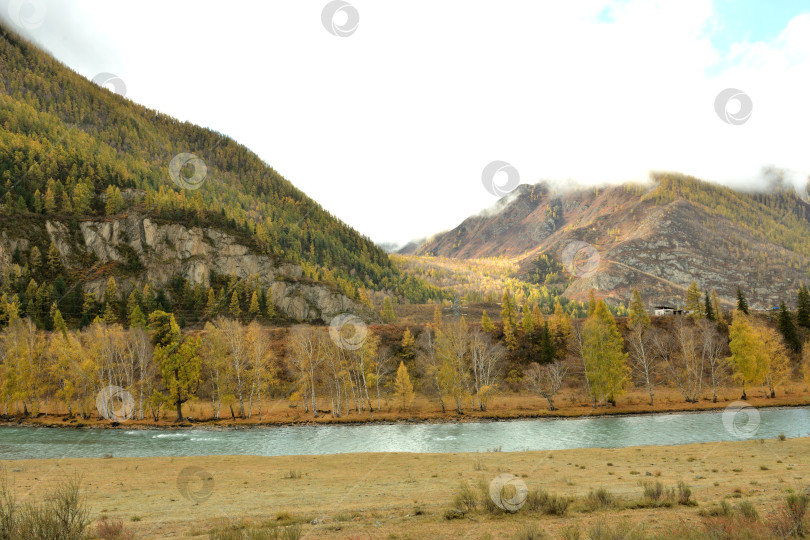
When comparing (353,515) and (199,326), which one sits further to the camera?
(199,326)

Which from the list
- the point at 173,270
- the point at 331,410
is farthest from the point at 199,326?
the point at 331,410

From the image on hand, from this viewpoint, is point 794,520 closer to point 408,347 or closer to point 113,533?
point 113,533

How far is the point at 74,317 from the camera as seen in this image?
4473 inches

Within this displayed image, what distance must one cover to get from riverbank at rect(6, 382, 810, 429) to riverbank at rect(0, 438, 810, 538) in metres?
25.9

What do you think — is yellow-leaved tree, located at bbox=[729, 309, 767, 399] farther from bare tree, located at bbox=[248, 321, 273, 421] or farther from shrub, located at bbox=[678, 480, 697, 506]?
bare tree, located at bbox=[248, 321, 273, 421]

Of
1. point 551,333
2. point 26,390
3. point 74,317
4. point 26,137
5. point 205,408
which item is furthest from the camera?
point 26,137

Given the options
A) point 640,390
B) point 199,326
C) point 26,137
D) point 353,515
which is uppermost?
point 26,137

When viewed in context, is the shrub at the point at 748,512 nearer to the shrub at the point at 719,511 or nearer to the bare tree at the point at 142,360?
the shrub at the point at 719,511

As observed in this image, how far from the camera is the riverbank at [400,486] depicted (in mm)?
13938

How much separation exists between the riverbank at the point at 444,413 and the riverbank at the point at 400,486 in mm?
25939

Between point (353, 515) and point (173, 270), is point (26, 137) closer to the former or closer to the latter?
point (173, 270)

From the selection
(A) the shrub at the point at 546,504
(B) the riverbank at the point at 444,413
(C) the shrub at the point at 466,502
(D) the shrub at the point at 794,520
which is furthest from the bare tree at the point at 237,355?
(D) the shrub at the point at 794,520

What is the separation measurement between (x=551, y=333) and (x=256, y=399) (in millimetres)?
62025

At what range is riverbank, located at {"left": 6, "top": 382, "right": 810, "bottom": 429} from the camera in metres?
60.0
